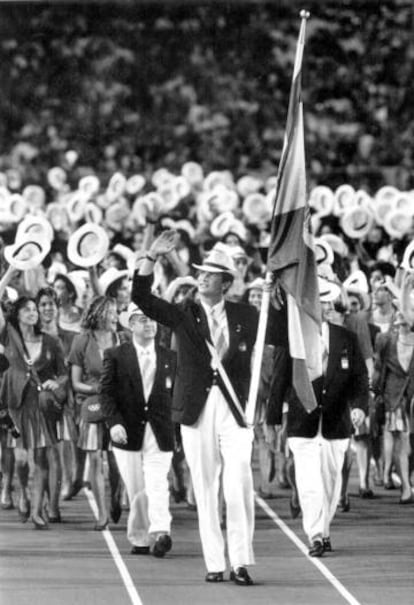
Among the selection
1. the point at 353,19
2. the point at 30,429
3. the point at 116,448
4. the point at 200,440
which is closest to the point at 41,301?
the point at 30,429

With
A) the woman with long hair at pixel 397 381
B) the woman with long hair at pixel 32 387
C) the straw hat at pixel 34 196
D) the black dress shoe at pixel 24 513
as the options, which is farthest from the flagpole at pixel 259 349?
the straw hat at pixel 34 196

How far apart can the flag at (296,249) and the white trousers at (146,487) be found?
1.29 metres

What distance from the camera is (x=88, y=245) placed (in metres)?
18.7

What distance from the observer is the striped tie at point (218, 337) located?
12.9 meters

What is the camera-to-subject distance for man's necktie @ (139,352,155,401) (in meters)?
14.3

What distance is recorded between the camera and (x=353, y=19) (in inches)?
1768

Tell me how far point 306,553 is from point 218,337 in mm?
1853

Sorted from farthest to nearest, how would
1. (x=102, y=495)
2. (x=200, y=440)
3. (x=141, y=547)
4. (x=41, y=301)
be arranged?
(x=41, y=301) → (x=102, y=495) → (x=141, y=547) → (x=200, y=440)

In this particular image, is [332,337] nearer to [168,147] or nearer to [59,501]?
[59,501]

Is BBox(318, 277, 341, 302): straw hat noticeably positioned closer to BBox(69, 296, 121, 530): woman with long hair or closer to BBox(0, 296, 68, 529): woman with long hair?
BBox(69, 296, 121, 530): woman with long hair

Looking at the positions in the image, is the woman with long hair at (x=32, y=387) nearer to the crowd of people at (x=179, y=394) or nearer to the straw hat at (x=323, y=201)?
the crowd of people at (x=179, y=394)

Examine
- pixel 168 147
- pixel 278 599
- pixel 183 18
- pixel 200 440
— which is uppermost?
pixel 183 18

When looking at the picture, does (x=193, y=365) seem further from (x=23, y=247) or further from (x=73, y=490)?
(x=73, y=490)

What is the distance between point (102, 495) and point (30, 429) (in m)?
0.76
